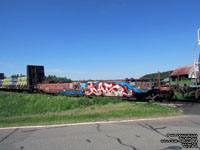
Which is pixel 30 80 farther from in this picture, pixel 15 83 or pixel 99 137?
pixel 99 137

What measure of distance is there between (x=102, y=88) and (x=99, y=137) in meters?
12.6

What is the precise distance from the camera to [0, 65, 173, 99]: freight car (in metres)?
15.4

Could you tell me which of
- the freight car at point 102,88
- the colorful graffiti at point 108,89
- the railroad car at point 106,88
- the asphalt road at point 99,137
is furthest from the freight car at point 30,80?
the asphalt road at point 99,137

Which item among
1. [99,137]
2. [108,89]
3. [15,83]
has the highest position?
[15,83]

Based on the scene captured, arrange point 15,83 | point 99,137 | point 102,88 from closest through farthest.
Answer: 1. point 99,137
2. point 102,88
3. point 15,83

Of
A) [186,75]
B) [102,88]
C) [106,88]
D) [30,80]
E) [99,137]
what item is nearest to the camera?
[99,137]

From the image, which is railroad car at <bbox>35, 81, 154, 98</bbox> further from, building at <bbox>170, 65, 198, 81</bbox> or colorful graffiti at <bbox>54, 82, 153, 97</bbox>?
building at <bbox>170, 65, 198, 81</bbox>

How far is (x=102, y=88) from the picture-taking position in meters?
18.1

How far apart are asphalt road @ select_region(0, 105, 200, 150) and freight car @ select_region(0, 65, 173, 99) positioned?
831 centimetres

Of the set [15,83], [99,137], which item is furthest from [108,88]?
[15,83]

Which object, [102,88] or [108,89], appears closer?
[108,89]

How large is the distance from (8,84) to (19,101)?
39.4 feet

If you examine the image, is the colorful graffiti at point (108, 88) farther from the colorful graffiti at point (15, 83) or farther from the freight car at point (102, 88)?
the colorful graffiti at point (15, 83)

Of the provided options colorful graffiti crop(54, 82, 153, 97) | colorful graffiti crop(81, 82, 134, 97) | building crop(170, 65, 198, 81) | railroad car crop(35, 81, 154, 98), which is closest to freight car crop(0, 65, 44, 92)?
railroad car crop(35, 81, 154, 98)
